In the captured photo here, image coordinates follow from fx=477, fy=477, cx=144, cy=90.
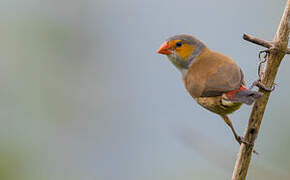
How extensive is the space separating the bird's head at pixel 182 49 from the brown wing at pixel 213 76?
0.18m

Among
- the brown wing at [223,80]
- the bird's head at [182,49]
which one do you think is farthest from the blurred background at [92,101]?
the brown wing at [223,80]

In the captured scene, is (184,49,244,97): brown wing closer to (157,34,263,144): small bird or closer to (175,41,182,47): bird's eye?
(157,34,263,144): small bird

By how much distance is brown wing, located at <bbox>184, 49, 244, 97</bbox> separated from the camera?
10.6ft

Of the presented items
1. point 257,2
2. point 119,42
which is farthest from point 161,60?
point 257,2

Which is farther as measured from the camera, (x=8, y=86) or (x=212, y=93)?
(x=8, y=86)

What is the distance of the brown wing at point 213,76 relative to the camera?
127 inches

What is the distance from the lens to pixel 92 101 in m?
5.87

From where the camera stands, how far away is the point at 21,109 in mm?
5426

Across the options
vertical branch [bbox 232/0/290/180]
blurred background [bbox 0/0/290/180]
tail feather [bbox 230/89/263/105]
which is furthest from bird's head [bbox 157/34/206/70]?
vertical branch [bbox 232/0/290/180]

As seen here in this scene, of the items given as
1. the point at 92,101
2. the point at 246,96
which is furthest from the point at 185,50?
the point at 92,101

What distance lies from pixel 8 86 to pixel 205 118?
278 centimetres

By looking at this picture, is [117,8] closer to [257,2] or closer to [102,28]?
[102,28]

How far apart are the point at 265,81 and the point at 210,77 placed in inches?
23.4

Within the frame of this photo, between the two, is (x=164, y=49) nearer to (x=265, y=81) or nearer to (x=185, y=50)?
(x=185, y=50)
